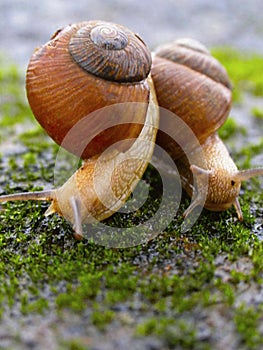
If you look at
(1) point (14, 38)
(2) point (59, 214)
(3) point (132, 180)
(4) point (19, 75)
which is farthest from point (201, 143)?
(1) point (14, 38)

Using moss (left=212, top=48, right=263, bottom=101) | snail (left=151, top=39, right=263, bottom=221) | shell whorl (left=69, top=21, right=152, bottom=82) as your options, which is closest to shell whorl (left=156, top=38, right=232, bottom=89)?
snail (left=151, top=39, right=263, bottom=221)

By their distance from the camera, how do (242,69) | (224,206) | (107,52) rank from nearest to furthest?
(107,52) < (224,206) < (242,69)

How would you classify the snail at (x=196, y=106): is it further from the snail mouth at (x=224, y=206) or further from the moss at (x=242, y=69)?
the moss at (x=242, y=69)

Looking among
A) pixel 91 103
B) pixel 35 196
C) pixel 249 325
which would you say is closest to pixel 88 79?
pixel 91 103

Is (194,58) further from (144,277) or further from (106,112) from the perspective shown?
(144,277)

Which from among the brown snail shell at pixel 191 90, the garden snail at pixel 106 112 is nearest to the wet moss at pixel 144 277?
the garden snail at pixel 106 112

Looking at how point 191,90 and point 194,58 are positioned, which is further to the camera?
point 194,58
